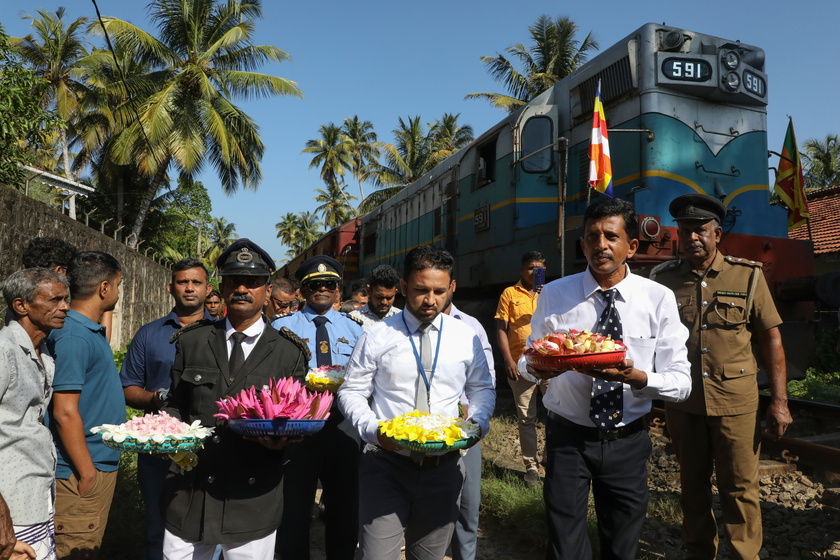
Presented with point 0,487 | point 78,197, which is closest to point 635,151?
point 0,487

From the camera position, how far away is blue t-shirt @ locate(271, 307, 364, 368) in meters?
3.97

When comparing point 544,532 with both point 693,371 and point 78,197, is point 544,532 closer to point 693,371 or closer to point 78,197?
point 693,371

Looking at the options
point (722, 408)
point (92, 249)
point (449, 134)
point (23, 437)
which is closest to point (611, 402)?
point (722, 408)

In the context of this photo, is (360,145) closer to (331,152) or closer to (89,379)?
(331,152)

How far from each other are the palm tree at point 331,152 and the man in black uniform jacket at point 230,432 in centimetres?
4096

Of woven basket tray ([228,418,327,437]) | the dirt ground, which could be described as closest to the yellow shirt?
the dirt ground

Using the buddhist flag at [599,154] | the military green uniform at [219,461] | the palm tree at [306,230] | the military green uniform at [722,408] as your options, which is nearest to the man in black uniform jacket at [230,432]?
the military green uniform at [219,461]

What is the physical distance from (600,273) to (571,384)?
0.54 metres

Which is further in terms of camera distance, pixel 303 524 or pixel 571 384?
pixel 303 524

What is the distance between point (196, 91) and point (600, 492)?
22.9m

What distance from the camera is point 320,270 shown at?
411cm

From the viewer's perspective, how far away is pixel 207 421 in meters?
2.63

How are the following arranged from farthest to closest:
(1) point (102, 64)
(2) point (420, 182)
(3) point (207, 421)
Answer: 1. (1) point (102, 64)
2. (2) point (420, 182)
3. (3) point (207, 421)

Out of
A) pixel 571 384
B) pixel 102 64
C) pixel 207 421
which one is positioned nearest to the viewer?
pixel 207 421
